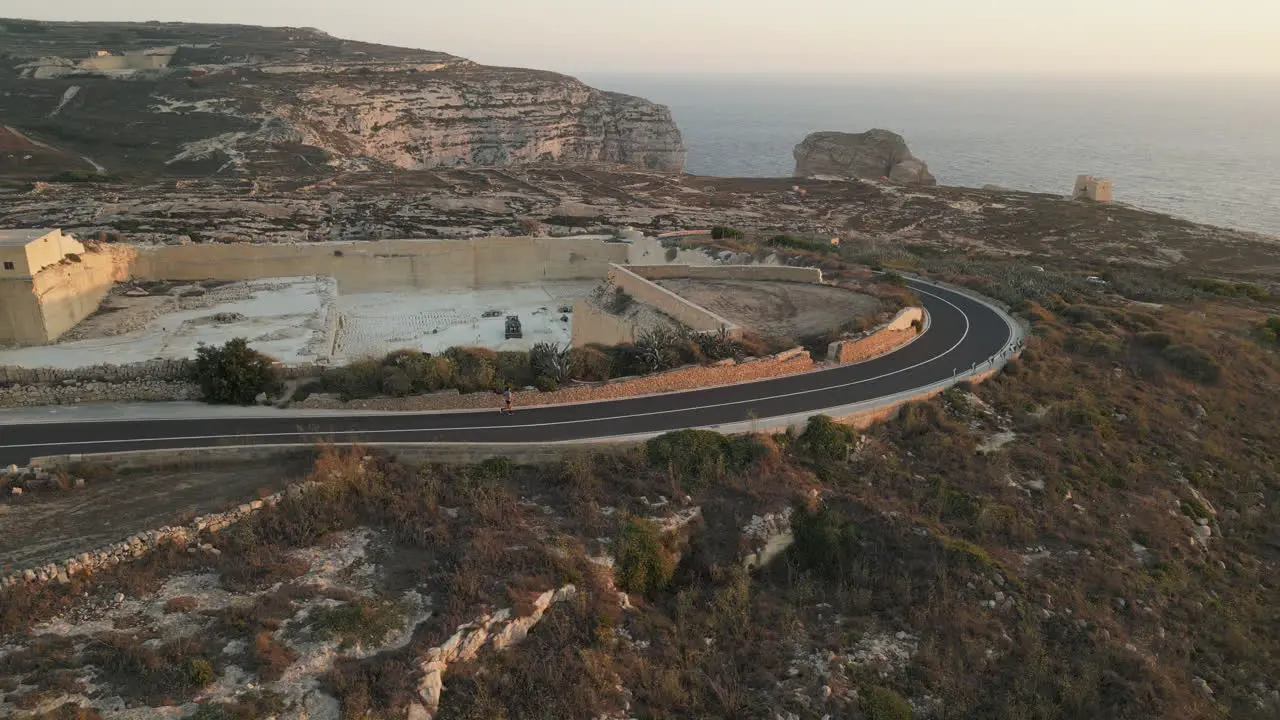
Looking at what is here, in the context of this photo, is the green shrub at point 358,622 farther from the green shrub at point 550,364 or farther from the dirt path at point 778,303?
the dirt path at point 778,303

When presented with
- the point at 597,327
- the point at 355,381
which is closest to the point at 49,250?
the point at 355,381

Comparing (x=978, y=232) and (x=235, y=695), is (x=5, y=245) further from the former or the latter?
(x=978, y=232)

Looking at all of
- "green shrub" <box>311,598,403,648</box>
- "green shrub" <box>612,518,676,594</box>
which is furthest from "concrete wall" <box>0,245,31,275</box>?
"green shrub" <box>612,518,676,594</box>

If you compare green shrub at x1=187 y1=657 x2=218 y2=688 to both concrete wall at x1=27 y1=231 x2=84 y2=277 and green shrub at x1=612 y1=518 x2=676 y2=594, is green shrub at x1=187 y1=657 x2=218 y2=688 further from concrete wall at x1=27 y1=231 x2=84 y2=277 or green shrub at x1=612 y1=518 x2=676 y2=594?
concrete wall at x1=27 y1=231 x2=84 y2=277

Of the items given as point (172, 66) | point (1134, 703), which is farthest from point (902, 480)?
point (172, 66)

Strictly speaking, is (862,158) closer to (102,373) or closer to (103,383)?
(102,373)

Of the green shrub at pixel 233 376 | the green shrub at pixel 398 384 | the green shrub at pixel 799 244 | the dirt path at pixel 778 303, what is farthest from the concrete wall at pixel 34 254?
the green shrub at pixel 799 244
